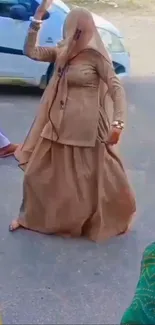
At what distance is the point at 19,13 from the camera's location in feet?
33.5

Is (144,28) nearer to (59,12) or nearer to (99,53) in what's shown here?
(59,12)

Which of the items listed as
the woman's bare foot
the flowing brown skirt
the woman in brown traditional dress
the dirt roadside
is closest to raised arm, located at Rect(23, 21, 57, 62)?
the woman in brown traditional dress

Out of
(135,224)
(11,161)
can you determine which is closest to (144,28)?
(11,161)

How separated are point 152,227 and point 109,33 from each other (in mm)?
4937

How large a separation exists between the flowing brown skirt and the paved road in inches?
4.4

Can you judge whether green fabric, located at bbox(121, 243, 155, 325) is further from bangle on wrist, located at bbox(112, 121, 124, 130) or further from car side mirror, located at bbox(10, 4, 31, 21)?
car side mirror, located at bbox(10, 4, 31, 21)

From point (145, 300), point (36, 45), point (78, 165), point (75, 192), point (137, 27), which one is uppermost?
point (145, 300)

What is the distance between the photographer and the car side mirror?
10219 millimetres

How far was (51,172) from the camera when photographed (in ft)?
19.3

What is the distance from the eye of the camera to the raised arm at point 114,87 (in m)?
5.47

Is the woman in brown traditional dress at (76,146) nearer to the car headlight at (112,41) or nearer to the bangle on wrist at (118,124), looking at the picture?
the bangle on wrist at (118,124)

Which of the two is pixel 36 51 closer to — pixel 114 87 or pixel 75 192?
pixel 114 87

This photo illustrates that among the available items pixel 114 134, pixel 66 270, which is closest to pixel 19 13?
pixel 114 134

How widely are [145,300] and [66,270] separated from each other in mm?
3189
